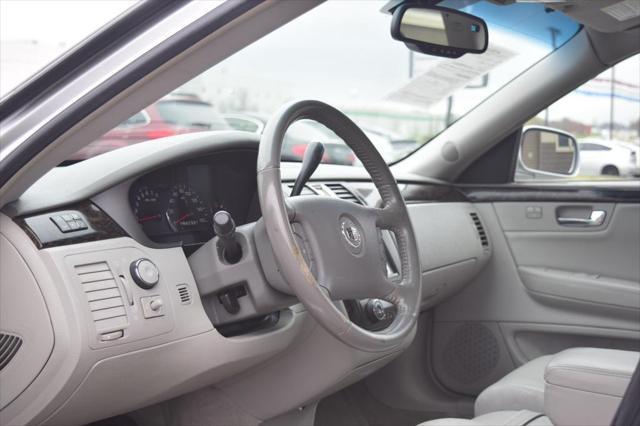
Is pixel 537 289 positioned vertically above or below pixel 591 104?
below

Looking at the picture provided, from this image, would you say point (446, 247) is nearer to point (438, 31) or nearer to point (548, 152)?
point (548, 152)

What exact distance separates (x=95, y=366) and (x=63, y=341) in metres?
0.10

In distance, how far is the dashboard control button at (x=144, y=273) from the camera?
176 centimetres

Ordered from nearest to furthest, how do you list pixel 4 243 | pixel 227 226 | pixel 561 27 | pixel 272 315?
pixel 4 243 → pixel 227 226 → pixel 272 315 → pixel 561 27

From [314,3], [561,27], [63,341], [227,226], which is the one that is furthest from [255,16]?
[561,27]

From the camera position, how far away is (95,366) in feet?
5.49

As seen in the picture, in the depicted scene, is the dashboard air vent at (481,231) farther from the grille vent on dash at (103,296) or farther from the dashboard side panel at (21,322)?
the dashboard side panel at (21,322)

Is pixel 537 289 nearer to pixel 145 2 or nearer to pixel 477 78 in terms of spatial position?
pixel 477 78

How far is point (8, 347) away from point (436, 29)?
1.19 m

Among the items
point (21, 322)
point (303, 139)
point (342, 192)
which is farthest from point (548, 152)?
point (21, 322)

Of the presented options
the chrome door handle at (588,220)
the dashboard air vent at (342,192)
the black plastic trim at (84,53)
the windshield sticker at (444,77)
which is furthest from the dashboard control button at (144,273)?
the chrome door handle at (588,220)

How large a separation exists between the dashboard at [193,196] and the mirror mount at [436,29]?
68 centimetres

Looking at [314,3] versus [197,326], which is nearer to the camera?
[314,3]

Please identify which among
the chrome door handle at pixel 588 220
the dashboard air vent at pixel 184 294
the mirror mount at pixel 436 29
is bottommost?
the chrome door handle at pixel 588 220
